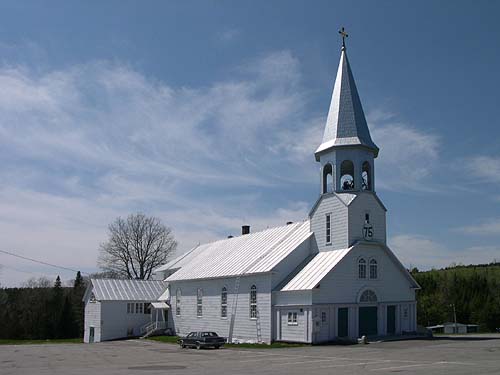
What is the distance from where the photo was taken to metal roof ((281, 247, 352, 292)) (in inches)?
1553

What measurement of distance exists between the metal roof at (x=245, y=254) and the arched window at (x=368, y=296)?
18.8ft

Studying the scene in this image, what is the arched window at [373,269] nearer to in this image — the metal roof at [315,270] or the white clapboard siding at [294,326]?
the metal roof at [315,270]

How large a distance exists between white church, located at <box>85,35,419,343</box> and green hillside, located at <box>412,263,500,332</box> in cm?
2466

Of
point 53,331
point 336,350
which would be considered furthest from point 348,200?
point 53,331

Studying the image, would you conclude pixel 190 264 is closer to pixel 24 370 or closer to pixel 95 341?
pixel 95 341

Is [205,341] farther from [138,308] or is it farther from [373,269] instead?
[138,308]

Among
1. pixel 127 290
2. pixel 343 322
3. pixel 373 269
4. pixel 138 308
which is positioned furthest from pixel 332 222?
pixel 127 290

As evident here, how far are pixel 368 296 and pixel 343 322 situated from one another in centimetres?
280

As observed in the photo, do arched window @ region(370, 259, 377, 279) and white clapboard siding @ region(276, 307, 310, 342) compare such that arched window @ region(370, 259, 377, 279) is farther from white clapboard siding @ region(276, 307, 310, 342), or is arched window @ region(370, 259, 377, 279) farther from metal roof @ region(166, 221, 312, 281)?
white clapboard siding @ region(276, 307, 310, 342)

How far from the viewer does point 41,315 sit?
87125 mm

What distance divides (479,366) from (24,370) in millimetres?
18207

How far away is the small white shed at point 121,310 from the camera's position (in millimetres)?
58906

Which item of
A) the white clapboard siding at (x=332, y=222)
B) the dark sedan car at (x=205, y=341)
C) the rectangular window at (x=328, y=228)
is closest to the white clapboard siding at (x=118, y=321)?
the dark sedan car at (x=205, y=341)

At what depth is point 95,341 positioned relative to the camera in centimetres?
5962
